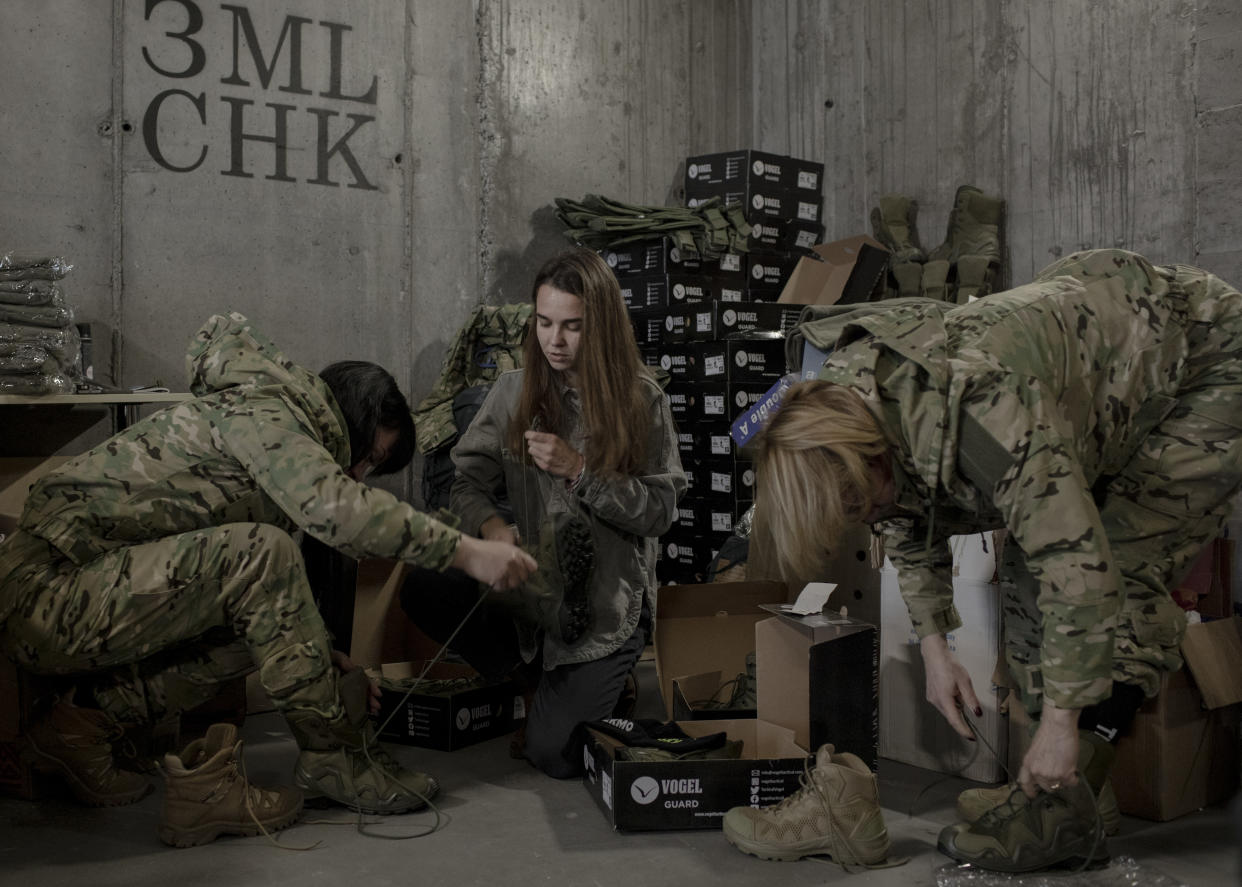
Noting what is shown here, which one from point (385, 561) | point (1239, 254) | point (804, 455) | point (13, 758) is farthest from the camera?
point (1239, 254)

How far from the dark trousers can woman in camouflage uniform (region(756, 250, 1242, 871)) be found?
92cm

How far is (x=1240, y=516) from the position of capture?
339 centimetres

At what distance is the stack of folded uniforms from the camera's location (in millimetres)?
3332

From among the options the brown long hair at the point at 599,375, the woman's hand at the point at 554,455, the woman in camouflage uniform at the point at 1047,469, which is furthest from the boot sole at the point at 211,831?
the woman in camouflage uniform at the point at 1047,469

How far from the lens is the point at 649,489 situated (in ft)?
8.93

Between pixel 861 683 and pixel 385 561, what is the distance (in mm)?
1491

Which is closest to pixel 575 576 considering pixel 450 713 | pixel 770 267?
pixel 450 713

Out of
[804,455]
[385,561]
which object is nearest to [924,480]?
[804,455]

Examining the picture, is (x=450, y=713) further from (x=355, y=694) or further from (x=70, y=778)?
(x=70, y=778)

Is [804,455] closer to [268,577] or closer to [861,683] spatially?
[861,683]

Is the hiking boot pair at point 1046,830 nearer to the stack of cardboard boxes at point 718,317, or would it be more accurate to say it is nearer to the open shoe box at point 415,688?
the open shoe box at point 415,688

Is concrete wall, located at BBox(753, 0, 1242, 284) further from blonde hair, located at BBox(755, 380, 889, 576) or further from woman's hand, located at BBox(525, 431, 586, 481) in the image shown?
blonde hair, located at BBox(755, 380, 889, 576)

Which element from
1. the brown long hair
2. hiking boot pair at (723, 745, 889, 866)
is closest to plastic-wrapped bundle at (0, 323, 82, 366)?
the brown long hair

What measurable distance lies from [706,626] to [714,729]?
0.53 metres
